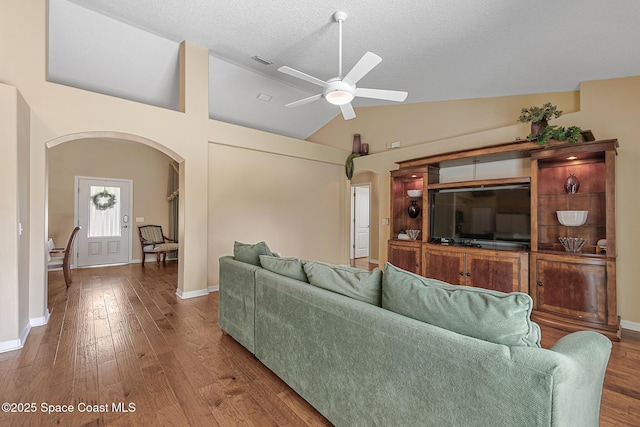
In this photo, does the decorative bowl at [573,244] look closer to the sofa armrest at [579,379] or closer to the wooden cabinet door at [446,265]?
the wooden cabinet door at [446,265]

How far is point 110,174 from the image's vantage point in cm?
675

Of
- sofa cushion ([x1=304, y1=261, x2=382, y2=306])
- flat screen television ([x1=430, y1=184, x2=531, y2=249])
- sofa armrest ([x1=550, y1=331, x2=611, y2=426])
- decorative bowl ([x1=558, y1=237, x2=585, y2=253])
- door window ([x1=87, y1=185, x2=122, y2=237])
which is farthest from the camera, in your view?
door window ([x1=87, y1=185, x2=122, y2=237])

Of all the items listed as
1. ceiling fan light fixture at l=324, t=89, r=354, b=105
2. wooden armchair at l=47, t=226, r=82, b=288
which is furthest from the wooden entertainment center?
wooden armchair at l=47, t=226, r=82, b=288

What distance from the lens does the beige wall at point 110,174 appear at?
6199 mm

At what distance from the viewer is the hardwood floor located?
68.9 inches

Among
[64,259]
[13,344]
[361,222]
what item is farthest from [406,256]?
[64,259]

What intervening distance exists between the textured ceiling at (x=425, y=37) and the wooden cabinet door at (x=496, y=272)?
224 cm

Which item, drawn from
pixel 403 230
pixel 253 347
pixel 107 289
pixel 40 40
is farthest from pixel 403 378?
pixel 107 289

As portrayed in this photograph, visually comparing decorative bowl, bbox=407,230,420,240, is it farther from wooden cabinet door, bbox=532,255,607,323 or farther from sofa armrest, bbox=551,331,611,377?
sofa armrest, bbox=551,331,611,377

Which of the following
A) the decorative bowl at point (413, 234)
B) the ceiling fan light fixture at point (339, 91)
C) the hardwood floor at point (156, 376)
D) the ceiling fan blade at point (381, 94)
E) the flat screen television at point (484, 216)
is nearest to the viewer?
the hardwood floor at point (156, 376)

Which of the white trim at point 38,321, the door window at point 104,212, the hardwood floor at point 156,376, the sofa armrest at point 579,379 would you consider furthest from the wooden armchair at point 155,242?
the sofa armrest at point 579,379

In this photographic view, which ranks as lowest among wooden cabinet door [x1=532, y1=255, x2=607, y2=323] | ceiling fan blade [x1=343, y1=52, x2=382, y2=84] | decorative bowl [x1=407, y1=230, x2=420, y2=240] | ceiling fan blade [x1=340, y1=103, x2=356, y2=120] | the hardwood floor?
the hardwood floor

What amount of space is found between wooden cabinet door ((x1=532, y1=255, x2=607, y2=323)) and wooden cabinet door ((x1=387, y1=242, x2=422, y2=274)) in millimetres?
1553

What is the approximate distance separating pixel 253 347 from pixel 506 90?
4.52 metres
